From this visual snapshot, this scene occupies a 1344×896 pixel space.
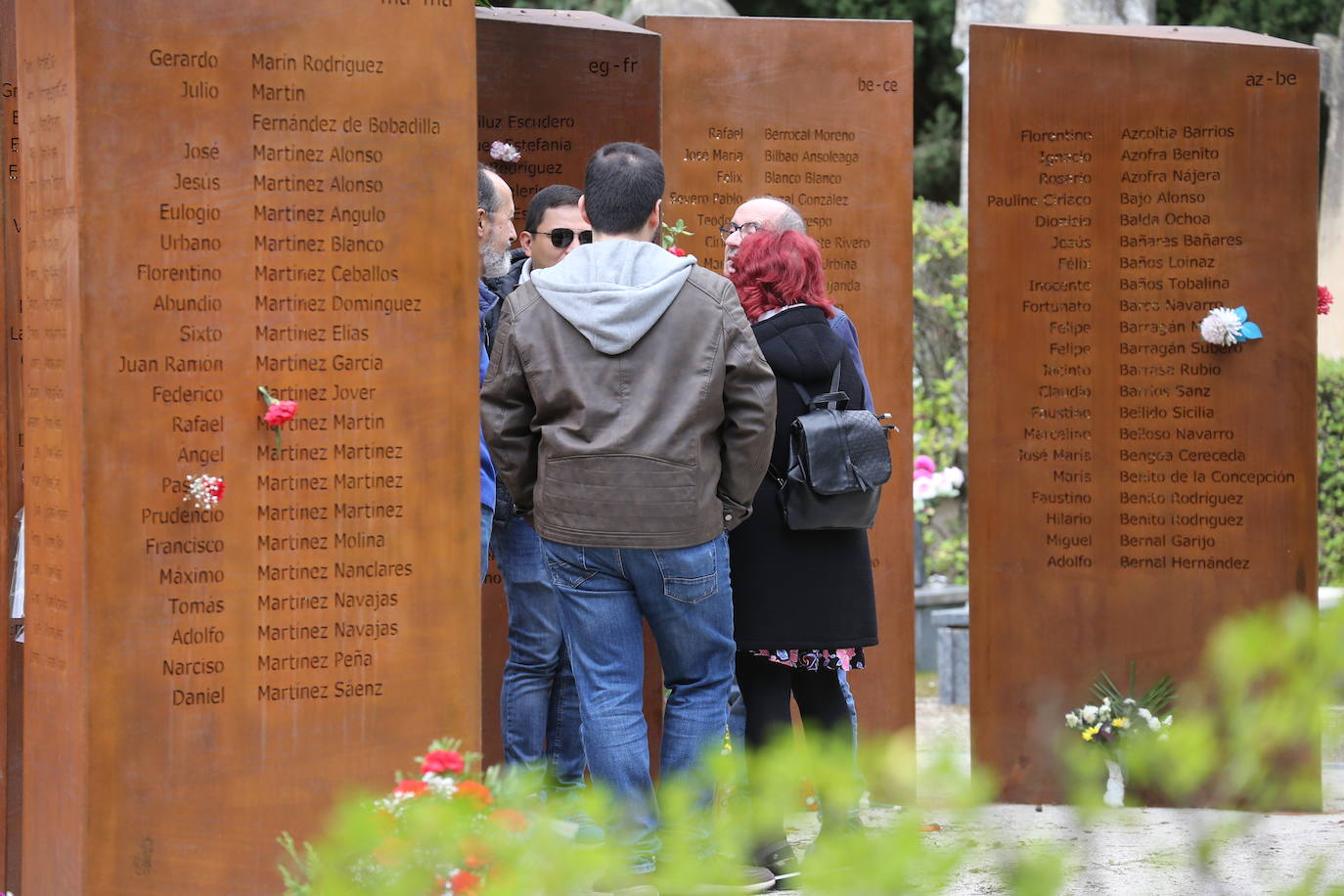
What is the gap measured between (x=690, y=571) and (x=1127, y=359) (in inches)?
83.9

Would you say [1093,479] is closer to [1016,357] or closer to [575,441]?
[1016,357]

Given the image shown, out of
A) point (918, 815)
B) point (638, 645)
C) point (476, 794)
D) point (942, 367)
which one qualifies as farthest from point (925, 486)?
point (918, 815)

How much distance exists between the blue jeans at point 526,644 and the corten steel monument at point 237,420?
68 centimetres

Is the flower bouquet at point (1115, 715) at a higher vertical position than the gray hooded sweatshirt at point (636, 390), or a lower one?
lower

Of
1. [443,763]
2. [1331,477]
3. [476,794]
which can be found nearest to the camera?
[476,794]

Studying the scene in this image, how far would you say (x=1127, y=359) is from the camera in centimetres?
521

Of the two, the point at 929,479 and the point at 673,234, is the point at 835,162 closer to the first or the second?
the point at 673,234

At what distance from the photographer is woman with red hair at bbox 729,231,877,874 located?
4.01m

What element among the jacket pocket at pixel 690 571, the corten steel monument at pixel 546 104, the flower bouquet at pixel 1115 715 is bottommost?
the flower bouquet at pixel 1115 715

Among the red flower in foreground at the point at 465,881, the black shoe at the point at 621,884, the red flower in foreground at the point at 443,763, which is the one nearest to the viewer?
the black shoe at the point at 621,884

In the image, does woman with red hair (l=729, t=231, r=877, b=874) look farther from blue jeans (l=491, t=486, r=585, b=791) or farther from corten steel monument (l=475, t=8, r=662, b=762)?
corten steel monument (l=475, t=8, r=662, b=762)

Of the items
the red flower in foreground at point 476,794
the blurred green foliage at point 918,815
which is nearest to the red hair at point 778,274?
the red flower in foreground at point 476,794

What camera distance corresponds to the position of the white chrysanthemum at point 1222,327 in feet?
16.6

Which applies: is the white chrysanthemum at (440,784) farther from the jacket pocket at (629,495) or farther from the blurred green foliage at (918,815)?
the jacket pocket at (629,495)
